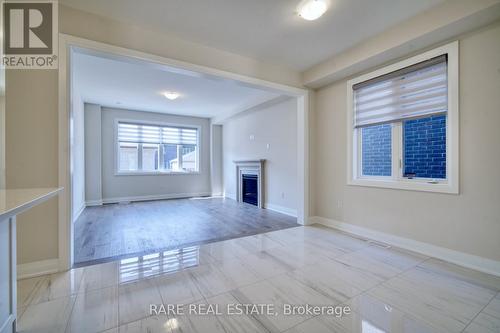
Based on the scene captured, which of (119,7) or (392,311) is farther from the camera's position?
(119,7)

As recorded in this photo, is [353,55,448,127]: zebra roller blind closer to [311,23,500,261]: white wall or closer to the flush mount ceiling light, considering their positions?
[311,23,500,261]: white wall

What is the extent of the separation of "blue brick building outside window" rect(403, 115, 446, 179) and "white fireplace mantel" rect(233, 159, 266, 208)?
3143 mm

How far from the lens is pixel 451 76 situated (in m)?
2.42

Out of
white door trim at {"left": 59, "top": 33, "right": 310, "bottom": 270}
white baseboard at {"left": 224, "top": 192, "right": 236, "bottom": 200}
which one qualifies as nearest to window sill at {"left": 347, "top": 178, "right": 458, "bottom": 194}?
white door trim at {"left": 59, "top": 33, "right": 310, "bottom": 270}

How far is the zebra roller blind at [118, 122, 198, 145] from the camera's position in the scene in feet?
21.2

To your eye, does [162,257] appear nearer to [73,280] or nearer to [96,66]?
[73,280]

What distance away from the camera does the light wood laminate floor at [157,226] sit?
2883mm

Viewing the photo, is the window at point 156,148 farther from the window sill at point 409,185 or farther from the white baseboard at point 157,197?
the window sill at point 409,185

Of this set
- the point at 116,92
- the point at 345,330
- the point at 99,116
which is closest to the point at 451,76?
the point at 345,330

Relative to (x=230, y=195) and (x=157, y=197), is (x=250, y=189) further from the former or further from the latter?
(x=157, y=197)

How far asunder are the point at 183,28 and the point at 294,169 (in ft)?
10.4

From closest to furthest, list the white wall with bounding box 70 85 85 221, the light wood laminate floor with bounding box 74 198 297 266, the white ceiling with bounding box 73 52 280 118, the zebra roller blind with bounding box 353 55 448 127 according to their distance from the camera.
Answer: the zebra roller blind with bounding box 353 55 448 127
the light wood laminate floor with bounding box 74 198 297 266
the white ceiling with bounding box 73 52 280 118
the white wall with bounding box 70 85 85 221

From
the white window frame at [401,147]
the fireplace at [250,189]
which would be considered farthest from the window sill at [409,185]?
the fireplace at [250,189]

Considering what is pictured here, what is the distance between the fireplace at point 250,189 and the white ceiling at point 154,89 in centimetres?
185
